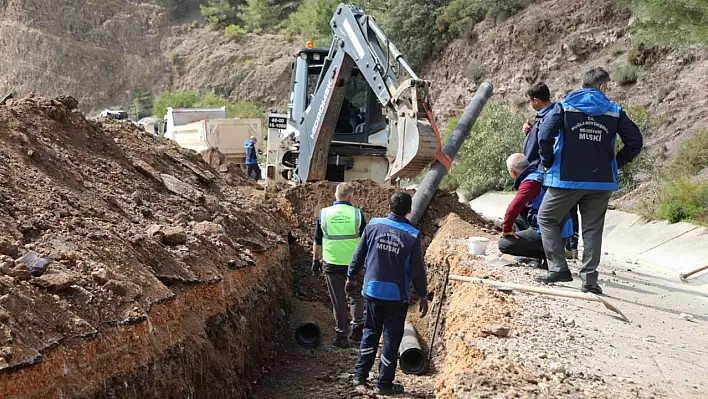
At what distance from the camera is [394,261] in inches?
242

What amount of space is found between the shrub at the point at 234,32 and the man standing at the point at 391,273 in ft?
168

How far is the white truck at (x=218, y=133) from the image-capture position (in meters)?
22.8

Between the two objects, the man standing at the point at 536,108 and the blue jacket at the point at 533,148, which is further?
the blue jacket at the point at 533,148

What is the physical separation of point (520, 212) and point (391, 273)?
2.60m

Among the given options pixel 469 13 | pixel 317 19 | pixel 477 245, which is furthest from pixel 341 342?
pixel 317 19

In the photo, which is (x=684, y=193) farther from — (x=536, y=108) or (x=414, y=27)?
(x=414, y=27)

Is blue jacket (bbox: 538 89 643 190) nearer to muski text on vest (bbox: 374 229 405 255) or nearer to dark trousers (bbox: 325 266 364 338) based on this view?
muski text on vest (bbox: 374 229 405 255)

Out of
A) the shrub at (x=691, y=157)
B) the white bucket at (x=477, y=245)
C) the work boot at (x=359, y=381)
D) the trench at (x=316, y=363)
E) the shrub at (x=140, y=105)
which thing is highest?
the shrub at (x=691, y=157)

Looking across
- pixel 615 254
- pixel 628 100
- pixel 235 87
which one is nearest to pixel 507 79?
pixel 628 100

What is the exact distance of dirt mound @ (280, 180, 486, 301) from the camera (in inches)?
453

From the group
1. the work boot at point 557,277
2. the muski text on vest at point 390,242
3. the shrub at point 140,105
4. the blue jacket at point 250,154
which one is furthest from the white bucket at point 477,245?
the shrub at point 140,105

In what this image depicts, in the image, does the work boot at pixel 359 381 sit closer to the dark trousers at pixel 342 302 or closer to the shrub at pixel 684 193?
the dark trousers at pixel 342 302

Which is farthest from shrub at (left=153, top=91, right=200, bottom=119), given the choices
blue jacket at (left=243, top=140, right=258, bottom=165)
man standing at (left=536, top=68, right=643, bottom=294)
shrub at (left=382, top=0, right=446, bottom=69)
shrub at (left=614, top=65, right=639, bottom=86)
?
man standing at (left=536, top=68, right=643, bottom=294)

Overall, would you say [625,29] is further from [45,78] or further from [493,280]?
[45,78]
